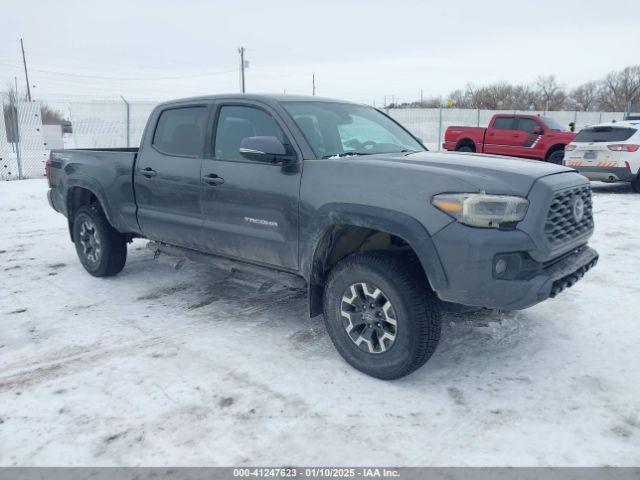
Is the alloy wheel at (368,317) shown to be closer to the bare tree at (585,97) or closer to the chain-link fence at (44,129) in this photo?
the chain-link fence at (44,129)

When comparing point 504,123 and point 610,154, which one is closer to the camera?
point 610,154

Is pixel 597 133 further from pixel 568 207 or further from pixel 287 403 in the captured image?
pixel 287 403

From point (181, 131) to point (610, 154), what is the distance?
10162 millimetres

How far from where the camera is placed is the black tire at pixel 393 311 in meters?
3.16

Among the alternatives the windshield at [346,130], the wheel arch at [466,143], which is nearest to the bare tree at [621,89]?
the wheel arch at [466,143]

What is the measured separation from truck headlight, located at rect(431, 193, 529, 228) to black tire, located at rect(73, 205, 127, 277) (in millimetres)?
3894

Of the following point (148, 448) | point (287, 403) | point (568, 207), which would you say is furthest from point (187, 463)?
point (568, 207)

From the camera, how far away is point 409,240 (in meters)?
3.10

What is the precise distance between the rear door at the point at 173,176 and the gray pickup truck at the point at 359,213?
15mm

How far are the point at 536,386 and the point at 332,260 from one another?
5.21 feet

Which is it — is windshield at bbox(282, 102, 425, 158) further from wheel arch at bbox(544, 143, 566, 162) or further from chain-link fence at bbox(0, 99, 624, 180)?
chain-link fence at bbox(0, 99, 624, 180)

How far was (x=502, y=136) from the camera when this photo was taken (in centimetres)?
1572

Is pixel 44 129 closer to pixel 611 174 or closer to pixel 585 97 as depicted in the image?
pixel 611 174

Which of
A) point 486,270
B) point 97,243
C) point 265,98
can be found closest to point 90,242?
point 97,243
